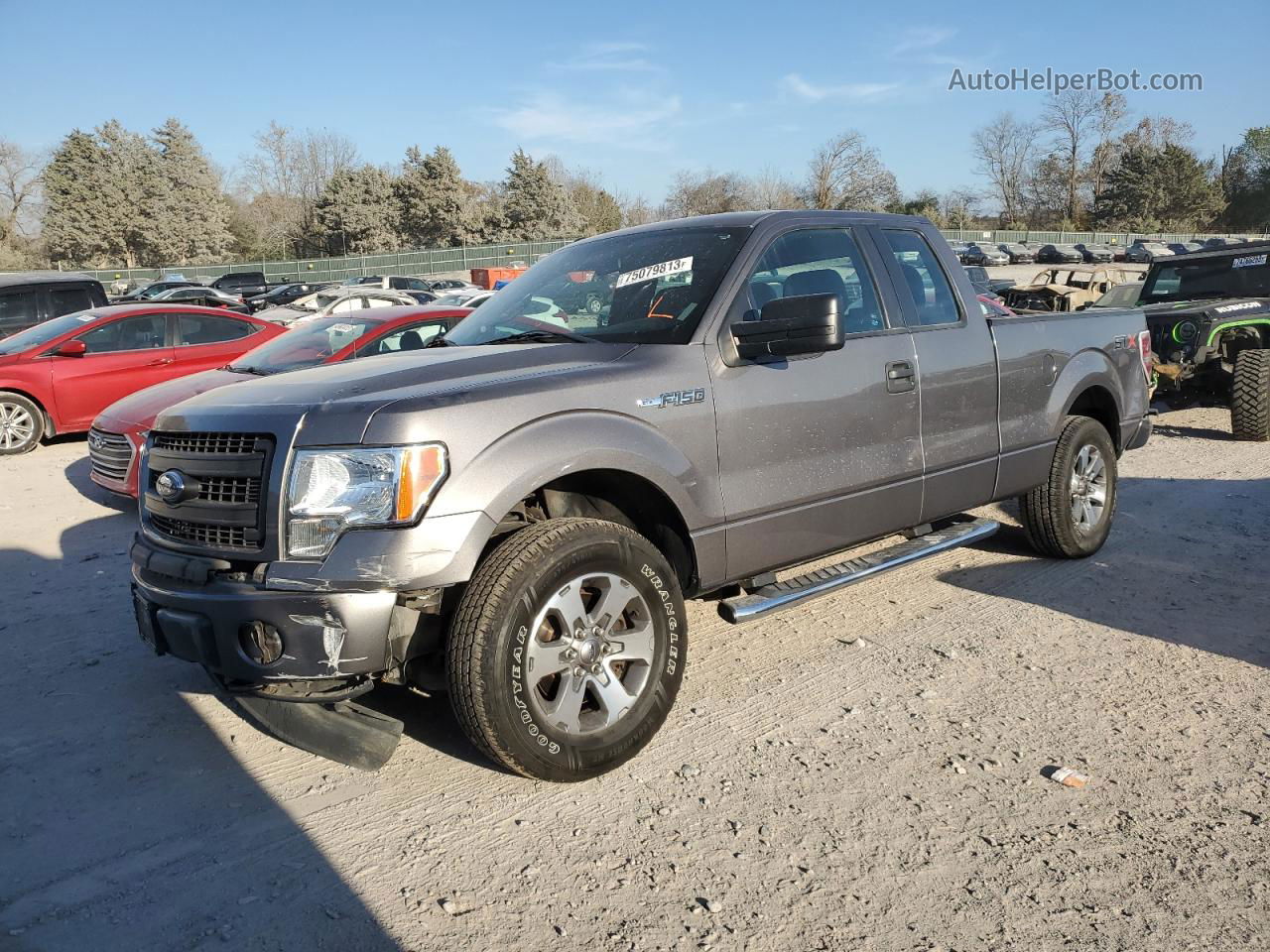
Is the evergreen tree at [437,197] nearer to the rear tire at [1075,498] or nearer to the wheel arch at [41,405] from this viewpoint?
the wheel arch at [41,405]

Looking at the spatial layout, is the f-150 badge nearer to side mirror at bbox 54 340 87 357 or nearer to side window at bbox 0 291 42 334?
side mirror at bbox 54 340 87 357

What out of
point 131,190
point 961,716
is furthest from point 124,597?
point 131,190

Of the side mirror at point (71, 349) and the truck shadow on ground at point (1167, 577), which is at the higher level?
the side mirror at point (71, 349)

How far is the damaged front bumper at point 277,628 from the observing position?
9.55 ft

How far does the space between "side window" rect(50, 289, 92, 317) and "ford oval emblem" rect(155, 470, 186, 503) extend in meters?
11.1

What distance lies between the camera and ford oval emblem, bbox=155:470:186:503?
129 inches

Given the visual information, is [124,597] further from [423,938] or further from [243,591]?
[423,938]

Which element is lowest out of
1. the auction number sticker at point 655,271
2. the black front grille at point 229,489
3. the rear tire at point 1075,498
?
the rear tire at point 1075,498

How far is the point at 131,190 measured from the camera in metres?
62.2

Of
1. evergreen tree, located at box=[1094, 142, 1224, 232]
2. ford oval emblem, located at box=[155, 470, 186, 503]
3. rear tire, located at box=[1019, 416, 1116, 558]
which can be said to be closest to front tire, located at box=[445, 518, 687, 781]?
ford oval emblem, located at box=[155, 470, 186, 503]

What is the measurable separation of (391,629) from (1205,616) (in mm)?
3935

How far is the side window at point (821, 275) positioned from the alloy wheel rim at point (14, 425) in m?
9.08

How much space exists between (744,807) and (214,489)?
6.60ft

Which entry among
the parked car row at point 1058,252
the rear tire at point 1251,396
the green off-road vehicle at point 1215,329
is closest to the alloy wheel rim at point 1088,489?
the green off-road vehicle at point 1215,329
